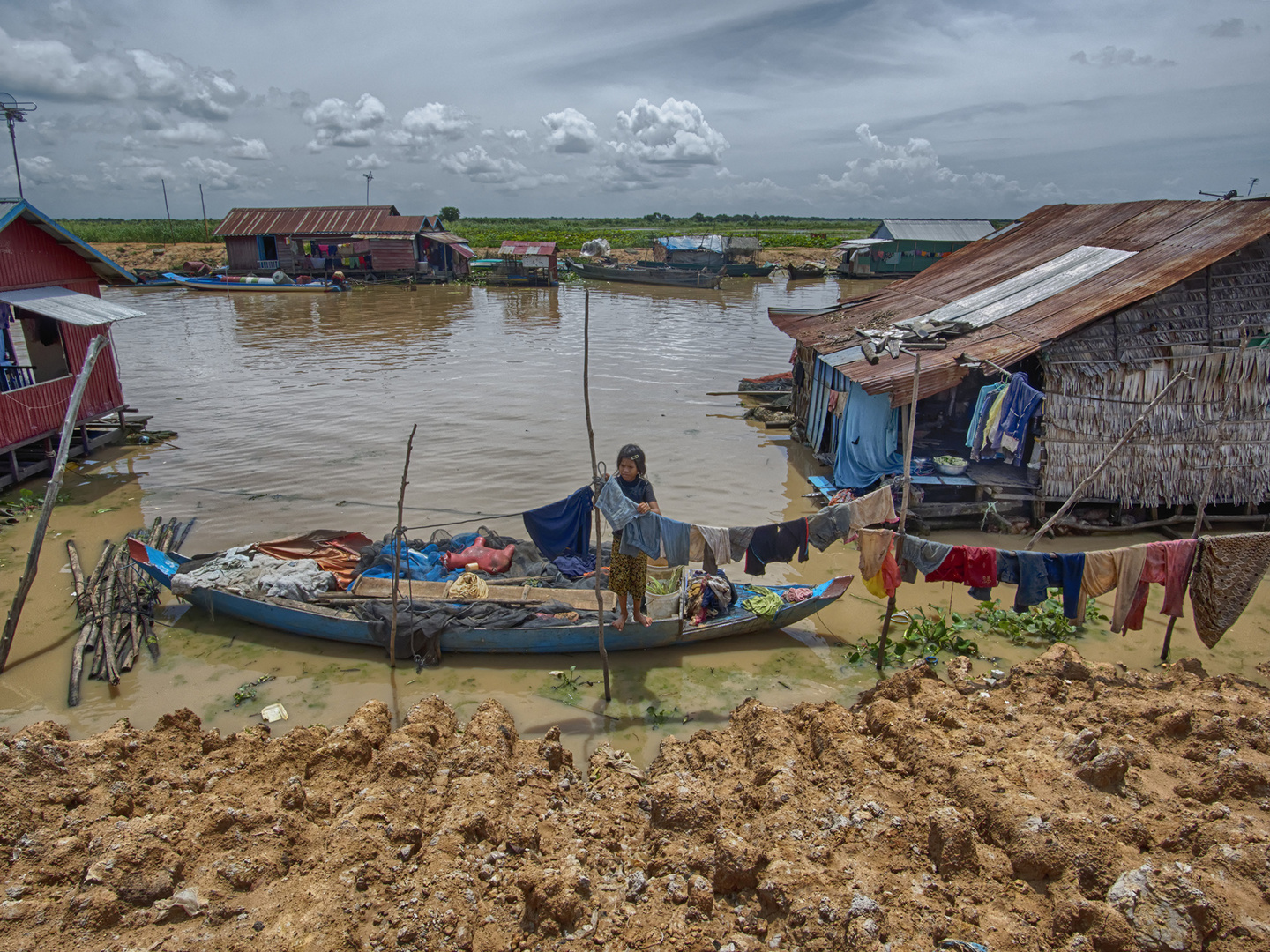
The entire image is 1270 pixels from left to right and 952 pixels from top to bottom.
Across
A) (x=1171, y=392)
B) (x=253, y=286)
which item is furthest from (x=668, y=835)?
(x=253, y=286)

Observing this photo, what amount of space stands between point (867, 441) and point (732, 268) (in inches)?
1328

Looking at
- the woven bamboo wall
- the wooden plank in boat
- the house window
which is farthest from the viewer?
the house window

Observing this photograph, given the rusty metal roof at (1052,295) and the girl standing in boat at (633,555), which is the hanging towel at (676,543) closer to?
the girl standing in boat at (633,555)

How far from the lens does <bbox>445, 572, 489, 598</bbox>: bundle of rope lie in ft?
26.0

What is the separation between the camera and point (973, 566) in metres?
6.69

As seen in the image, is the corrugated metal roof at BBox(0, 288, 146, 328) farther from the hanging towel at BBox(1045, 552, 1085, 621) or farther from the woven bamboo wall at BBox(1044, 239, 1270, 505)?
the woven bamboo wall at BBox(1044, 239, 1270, 505)

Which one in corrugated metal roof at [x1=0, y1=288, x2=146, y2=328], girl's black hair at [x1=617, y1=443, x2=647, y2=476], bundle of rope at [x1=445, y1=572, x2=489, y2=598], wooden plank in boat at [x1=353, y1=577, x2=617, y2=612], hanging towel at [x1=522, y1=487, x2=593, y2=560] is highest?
corrugated metal roof at [x1=0, y1=288, x2=146, y2=328]

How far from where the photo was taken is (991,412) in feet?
32.9

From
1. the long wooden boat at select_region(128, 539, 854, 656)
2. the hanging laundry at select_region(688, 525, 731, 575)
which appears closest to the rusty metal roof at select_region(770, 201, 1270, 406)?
the long wooden boat at select_region(128, 539, 854, 656)

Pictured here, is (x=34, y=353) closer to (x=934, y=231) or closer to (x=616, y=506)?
(x=616, y=506)

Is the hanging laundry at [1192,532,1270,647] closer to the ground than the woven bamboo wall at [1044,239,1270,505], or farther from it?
closer to the ground

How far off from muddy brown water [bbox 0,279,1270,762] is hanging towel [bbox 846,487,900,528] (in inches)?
58.2

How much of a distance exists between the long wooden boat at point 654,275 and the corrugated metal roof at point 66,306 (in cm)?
2937

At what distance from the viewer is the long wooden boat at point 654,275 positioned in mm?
39000
